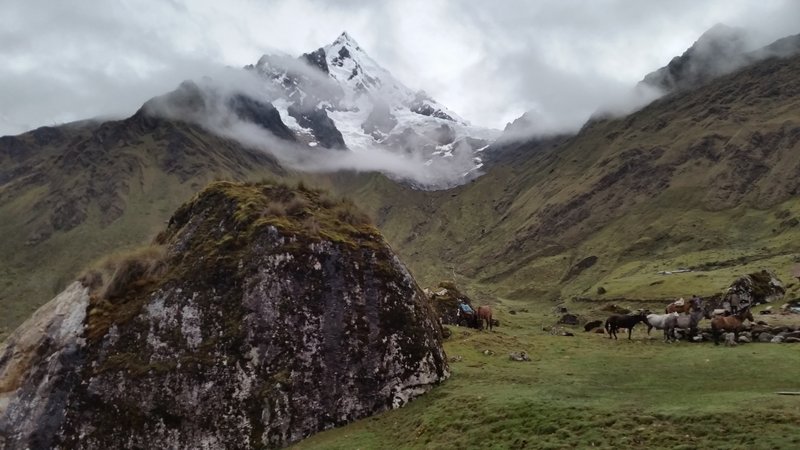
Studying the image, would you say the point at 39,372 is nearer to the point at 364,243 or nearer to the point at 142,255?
the point at 142,255

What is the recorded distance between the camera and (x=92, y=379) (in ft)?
77.8

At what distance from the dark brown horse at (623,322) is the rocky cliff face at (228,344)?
16276 mm

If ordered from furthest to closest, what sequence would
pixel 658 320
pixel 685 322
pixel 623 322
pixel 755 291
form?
1. pixel 755 291
2. pixel 623 322
3. pixel 658 320
4. pixel 685 322

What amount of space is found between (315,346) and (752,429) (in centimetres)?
1686

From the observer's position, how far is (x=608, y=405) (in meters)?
18.7

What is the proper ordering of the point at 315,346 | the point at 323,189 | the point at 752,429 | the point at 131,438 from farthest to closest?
the point at 323,189, the point at 315,346, the point at 131,438, the point at 752,429

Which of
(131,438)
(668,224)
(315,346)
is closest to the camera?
(131,438)

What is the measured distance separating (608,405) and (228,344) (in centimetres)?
1614

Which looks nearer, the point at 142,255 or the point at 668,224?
the point at 142,255

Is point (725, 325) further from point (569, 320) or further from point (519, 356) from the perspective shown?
point (569, 320)

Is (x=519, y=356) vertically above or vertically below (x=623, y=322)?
below

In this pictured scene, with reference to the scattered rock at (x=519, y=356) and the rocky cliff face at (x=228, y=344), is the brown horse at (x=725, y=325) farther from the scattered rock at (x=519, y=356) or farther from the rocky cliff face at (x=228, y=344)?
the rocky cliff face at (x=228, y=344)

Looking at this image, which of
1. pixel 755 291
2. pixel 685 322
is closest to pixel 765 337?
pixel 685 322

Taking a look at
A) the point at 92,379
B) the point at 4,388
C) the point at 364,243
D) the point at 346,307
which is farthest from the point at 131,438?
the point at 364,243
